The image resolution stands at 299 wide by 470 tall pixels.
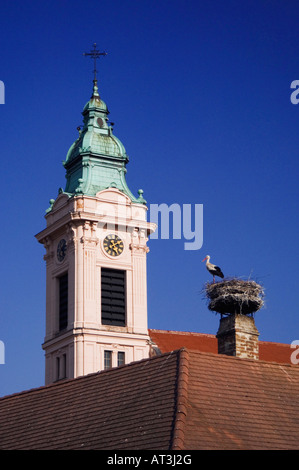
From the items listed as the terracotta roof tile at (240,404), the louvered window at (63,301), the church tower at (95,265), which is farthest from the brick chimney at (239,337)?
the louvered window at (63,301)

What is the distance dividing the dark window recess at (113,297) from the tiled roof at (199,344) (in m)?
2.06

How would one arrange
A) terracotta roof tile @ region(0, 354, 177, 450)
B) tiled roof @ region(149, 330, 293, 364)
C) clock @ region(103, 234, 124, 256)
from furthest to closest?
1. clock @ region(103, 234, 124, 256)
2. tiled roof @ region(149, 330, 293, 364)
3. terracotta roof tile @ region(0, 354, 177, 450)

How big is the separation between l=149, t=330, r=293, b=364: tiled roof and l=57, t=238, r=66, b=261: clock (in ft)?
20.5

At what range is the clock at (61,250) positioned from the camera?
212 ft

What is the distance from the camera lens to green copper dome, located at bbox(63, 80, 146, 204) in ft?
214

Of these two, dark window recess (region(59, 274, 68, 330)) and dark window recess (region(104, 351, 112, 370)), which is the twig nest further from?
dark window recess (region(59, 274, 68, 330))

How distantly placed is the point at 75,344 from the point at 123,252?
5.96 metres

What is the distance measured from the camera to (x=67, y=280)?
2518 inches

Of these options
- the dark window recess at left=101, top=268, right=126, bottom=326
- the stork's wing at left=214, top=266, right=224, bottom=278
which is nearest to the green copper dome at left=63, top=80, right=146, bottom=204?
the dark window recess at left=101, top=268, right=126, bottom=326

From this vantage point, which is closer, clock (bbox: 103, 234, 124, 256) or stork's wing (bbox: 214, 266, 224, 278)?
stork's wing (bbox: 214, 266, 224, 278)

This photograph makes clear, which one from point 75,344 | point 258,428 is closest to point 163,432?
point 258,428

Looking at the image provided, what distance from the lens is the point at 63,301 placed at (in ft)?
211

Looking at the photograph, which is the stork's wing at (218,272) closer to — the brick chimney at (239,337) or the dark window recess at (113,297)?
the brick chimney at (239,337)

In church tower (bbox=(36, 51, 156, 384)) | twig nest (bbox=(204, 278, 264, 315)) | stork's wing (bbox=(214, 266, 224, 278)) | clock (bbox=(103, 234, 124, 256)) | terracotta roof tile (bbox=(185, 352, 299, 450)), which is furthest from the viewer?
clock (bbox=(103, 234, 124, 256))
